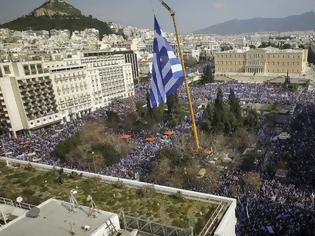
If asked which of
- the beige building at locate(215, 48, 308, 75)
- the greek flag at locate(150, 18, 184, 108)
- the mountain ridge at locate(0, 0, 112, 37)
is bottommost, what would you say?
the beige building at locate(215, 48, 308, 75)

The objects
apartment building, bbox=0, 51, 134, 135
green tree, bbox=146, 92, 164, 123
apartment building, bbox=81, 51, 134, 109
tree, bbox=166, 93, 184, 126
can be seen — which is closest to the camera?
green tree, bbox=146, 92, 164, 123

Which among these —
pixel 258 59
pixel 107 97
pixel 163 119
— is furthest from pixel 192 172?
pixel 258 59

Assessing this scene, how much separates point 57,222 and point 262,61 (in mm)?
95369

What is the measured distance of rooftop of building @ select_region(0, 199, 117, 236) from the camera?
10016mm

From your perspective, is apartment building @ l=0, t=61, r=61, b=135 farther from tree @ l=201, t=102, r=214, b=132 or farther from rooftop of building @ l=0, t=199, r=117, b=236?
rooftop of building @ l=0, t=199, r=117, b=236

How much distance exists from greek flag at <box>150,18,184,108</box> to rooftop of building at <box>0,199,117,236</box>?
6.77m

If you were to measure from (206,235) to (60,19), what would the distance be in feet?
616

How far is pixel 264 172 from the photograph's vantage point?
2939 centimetres

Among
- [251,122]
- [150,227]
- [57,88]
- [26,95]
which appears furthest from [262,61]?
[150,227]

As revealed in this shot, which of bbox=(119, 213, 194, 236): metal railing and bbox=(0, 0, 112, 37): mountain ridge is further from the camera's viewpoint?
bbox=(0, 0, 112, 37): mountain ridge

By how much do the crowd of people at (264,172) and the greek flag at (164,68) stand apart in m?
11.5

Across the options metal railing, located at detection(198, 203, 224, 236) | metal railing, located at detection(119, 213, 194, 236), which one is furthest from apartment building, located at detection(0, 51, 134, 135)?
metal railing, located at detection(198, 203, 224, 236)

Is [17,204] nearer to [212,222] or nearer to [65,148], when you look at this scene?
[212,222]

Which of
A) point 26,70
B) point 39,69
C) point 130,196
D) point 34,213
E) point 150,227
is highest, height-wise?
point 26,70
